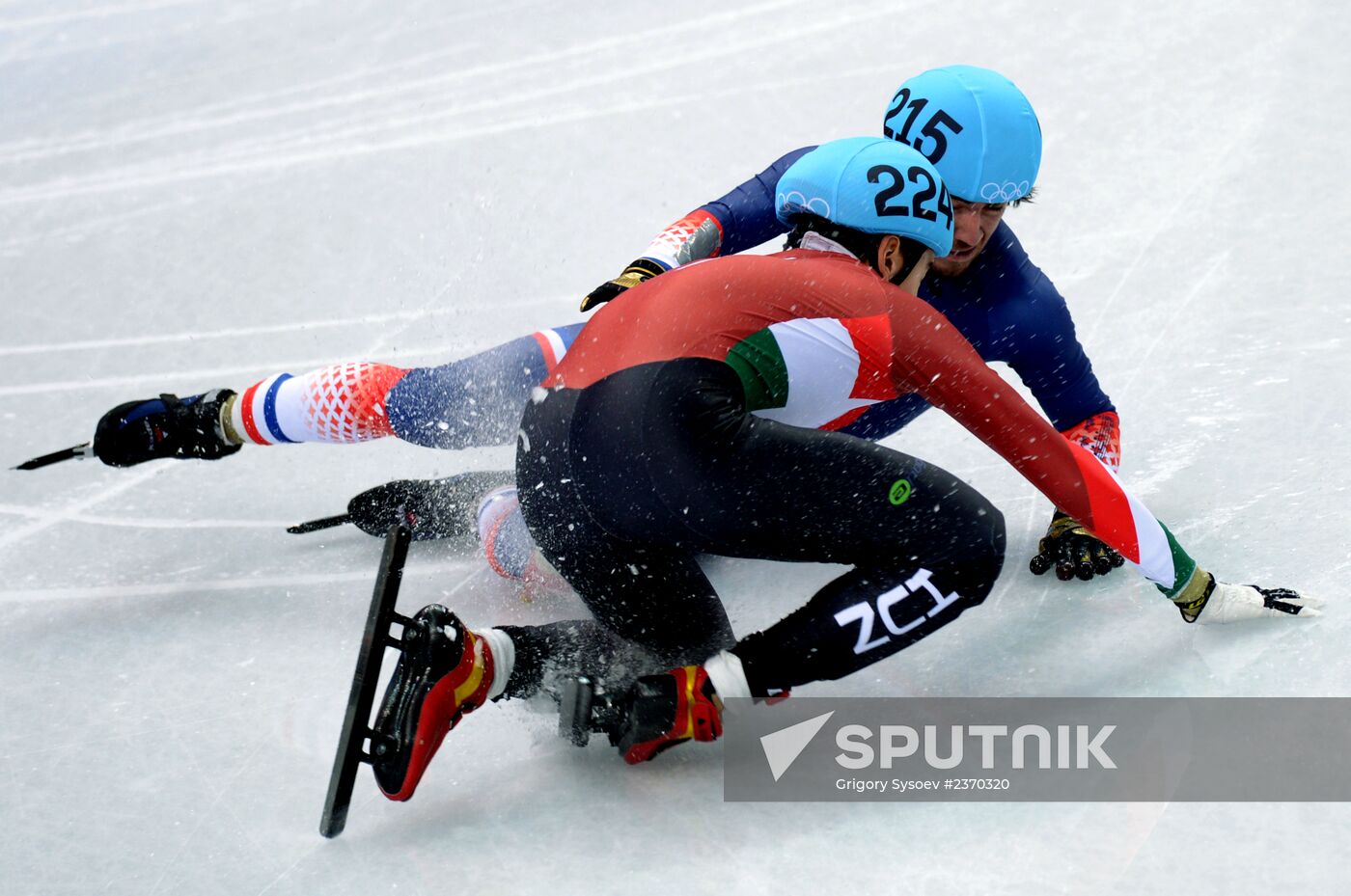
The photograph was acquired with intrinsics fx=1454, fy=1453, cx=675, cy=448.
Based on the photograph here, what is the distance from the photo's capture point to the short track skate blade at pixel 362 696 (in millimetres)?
2496

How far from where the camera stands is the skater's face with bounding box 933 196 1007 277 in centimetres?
322

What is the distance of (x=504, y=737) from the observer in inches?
112

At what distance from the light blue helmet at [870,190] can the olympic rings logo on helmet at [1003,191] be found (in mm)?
537

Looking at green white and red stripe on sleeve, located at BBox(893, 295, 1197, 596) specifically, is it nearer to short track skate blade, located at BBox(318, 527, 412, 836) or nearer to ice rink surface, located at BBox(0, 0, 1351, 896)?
ice rink surface, located at BBox(0, 0, 1351, 896)

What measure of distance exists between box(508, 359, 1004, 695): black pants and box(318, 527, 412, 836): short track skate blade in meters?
0.31

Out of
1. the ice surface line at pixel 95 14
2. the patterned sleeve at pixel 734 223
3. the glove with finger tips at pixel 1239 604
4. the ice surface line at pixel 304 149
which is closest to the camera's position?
the glove with finger tips at pixel 1239 604

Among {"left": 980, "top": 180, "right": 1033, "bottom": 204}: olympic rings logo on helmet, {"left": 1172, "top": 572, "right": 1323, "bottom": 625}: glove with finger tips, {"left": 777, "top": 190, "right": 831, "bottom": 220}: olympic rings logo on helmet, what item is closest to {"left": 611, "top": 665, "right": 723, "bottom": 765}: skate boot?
{"left": 777, "top": 190, "right": 831, "bottom": 220}: olympic rings logo on helmet

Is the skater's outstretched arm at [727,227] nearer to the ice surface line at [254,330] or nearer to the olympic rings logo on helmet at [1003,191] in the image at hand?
the olympic rings logo on helmet at [1003,191]

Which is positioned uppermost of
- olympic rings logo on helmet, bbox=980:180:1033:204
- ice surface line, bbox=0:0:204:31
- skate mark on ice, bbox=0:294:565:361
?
ice surface line, bbox=0:0:204:31

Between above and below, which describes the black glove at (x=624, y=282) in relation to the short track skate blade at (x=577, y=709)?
above

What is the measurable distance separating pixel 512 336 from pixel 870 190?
2280 millimetres

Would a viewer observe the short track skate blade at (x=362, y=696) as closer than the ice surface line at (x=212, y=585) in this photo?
Yes

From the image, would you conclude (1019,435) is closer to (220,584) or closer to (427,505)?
(427,505)

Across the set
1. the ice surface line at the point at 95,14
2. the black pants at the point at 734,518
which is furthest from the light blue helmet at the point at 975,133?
the ice surface line at the point at 95,14
